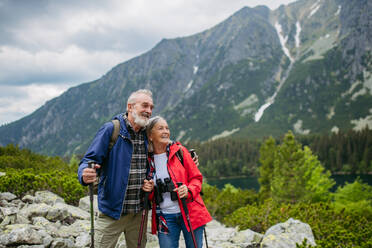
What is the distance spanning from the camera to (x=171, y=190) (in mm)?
3729

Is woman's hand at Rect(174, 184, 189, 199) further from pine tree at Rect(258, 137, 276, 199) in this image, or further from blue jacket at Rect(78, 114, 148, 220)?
pine tree at Rect(258, 137, 276, 199)

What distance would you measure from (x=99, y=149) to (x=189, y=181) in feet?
4.80

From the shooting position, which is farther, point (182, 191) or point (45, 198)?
point (45, 198)

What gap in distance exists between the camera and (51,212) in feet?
23.8

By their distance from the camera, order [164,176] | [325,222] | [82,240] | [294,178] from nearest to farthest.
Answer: [164,176]
[82,240]
[325,222]
[294,178]

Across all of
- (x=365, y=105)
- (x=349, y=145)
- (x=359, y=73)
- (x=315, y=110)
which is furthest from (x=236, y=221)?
(x=359, y=73)

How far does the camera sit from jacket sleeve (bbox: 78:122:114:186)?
3.48 m

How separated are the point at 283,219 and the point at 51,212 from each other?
8.89 m

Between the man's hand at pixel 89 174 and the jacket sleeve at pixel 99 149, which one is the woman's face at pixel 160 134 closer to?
the jacket sleeve at pixel 99 149

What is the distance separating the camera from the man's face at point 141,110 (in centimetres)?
380

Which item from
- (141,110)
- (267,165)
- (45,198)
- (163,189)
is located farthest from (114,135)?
(267,165)

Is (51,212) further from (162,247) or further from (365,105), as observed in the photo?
(365,105)

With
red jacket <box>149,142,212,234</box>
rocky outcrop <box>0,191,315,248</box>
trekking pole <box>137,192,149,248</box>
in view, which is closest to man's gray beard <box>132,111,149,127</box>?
red jacket <box>149,142,212,234</box>

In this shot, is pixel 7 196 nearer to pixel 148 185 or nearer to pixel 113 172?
pixel 113 172
